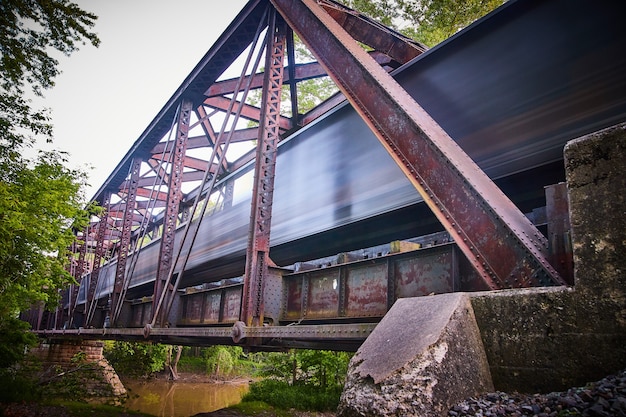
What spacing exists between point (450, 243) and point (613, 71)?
2249 mm

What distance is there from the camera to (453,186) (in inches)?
126

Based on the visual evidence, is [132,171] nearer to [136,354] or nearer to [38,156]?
[38,156]

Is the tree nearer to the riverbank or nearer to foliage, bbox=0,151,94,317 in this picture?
foliage, bbox=0,151,94,317

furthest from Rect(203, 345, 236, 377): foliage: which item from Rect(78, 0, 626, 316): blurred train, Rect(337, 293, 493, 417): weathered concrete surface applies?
Rect(337, 293, 493, 417): weathered concrete surface

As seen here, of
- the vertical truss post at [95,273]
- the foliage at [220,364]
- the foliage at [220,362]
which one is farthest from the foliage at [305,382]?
the foliage at [220,362]

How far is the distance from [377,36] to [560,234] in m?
5.46

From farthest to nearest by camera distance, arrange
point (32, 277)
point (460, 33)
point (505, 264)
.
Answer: point (32, 277) < point (460, 33) < point (505, 264)

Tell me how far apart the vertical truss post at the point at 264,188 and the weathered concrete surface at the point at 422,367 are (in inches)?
147

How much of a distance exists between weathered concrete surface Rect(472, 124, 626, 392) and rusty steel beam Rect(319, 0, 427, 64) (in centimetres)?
526

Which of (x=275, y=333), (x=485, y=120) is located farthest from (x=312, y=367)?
(x=485, y=120)

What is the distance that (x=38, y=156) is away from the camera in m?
13.0

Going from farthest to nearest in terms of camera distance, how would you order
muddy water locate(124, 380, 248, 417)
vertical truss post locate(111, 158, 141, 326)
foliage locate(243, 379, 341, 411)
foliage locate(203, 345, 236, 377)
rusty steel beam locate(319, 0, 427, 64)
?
foliage locate(203, 345, 236, 377)
muddy water locate(124, 380, 248, 417)
foliage locate(243, 379, 341, 411)
vertical truss post locate(111, 158, 141, 326)
rusty steel beam locate(319, 0, 427, 64)

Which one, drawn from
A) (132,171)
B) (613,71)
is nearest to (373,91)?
(613,71)

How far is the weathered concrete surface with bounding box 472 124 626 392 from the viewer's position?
191 cm
